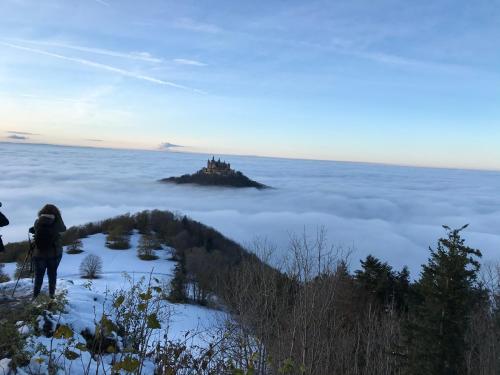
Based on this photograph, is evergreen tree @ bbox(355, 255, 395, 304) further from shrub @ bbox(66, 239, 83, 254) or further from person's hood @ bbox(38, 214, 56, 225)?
shrub @ bbox(66, 239, 83, 254)

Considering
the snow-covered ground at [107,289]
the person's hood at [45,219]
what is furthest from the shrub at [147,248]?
the person's hood at [45,219]

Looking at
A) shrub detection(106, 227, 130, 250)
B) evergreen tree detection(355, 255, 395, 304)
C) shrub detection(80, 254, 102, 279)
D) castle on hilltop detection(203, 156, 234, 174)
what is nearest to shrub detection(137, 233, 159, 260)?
shrub detection(106, 227, 130, 250)

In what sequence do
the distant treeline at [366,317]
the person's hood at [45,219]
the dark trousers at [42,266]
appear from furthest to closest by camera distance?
1. the distant treeline at [366,317]
2. the dark trousers at [42,266]
3. the person's hood at [45,219]

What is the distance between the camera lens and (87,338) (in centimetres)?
800

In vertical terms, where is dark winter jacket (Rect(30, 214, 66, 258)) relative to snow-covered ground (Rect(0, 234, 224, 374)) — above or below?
above

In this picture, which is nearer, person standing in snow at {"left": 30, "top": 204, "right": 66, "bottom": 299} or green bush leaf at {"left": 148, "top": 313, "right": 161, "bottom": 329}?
green bush leaf at {"left": 148, "top": 313, "right": 161, "bottom": 329}

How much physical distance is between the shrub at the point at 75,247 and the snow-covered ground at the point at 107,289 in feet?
2.62

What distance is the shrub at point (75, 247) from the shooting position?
176 feet

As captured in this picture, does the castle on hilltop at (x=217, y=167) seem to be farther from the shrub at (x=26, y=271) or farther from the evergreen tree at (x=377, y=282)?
the evergreen tree at (x=377, y=282)

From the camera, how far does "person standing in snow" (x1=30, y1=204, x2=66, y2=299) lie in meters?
8.37

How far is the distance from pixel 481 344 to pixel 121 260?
45069 mm

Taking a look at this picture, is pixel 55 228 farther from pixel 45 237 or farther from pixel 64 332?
pixel 64 332

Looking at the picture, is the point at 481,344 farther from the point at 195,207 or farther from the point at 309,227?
the point at 195,207

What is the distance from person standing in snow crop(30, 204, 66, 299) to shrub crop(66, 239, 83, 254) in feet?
161
